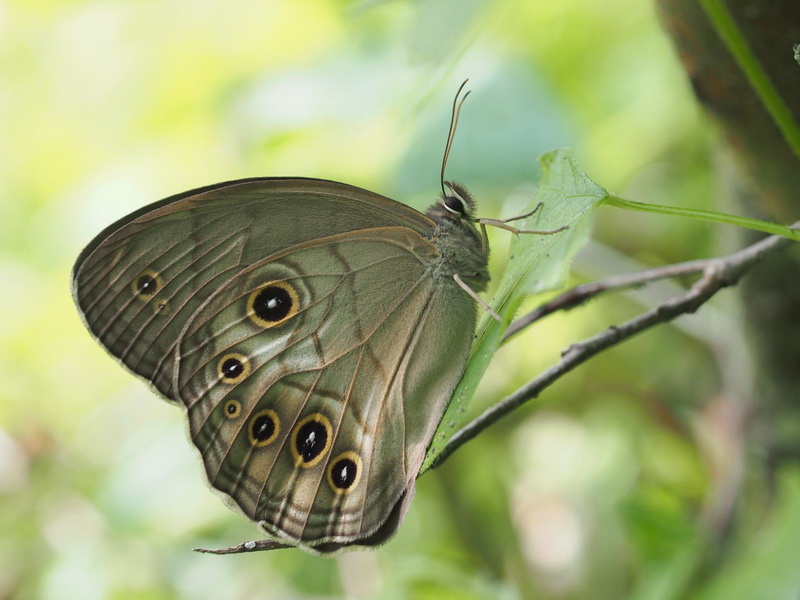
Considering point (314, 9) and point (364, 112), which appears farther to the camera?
point (314, 9)

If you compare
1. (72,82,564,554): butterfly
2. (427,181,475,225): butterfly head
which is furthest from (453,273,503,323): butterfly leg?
(427,181,475,225): butterfly head

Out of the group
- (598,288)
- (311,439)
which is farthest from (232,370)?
(598,288)

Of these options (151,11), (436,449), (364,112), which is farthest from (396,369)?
(151,11)

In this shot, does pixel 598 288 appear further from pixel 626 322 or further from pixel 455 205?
pixel 455 205

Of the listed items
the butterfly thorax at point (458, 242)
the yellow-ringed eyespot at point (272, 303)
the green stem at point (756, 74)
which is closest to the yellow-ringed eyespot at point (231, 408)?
the yellow-ringed eyespot at point (272, 303)

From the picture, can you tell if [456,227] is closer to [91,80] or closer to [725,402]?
[725,402]

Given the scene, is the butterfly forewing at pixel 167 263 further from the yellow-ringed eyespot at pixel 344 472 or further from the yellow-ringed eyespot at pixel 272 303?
the yellow-ringed eyespot at pixel 344 472
